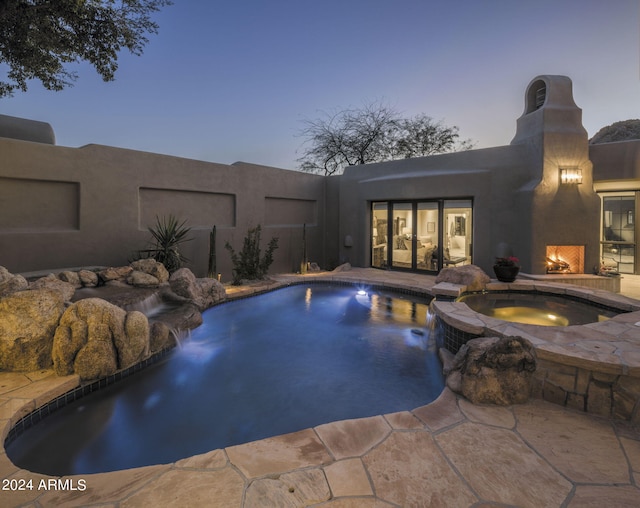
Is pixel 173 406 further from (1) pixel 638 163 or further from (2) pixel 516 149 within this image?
(1) pixel 638 163

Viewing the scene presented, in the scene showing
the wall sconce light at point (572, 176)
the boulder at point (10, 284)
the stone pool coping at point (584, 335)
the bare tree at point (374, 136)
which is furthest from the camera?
the bare tree at point (374, 136)

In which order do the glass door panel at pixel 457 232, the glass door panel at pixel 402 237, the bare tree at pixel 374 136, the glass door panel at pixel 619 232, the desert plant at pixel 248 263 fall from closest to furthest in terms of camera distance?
the desert plant at pixel 248 263 → the glass door panel at pixel 457 232 → the glass door panel at pixel 619 232 → the glass door panel at pixel 402 237 → the bare tree at pixel 374 136

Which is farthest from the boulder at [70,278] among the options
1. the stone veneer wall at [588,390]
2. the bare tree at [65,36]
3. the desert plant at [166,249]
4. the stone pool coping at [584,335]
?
the stone veneer wall at [588,390]

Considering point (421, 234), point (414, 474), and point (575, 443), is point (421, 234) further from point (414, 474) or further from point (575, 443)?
point (414, 474)

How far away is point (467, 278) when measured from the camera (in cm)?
673

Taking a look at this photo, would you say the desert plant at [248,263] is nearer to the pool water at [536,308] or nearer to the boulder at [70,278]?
the boulder at [70,278]

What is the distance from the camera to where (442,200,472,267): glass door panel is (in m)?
9.88

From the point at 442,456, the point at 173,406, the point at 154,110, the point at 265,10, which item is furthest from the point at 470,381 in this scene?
the point at 154,110

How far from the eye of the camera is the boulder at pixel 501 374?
3062mm

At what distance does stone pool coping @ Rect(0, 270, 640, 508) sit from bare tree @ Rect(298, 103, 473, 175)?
19.3m

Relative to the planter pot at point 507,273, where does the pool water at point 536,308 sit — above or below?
below

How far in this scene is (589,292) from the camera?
231 inches

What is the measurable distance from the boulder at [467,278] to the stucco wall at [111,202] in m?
6.16

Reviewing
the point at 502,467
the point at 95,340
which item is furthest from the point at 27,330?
the point at 502,467
